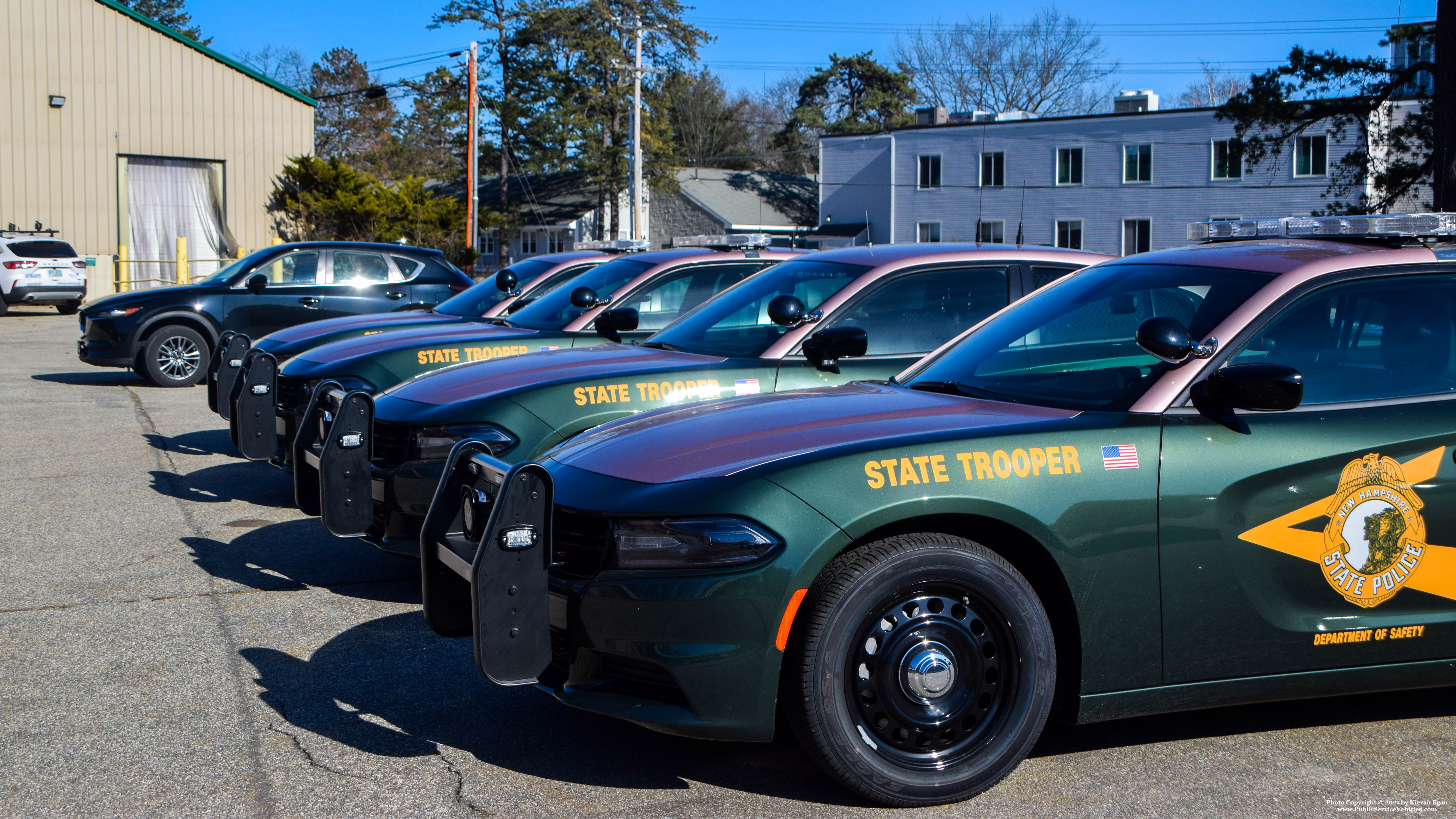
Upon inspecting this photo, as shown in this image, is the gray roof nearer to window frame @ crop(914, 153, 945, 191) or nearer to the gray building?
the gray building

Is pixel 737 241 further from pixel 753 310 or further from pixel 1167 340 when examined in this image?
pixel 1167 340

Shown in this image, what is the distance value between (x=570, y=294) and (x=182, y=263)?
28189mm

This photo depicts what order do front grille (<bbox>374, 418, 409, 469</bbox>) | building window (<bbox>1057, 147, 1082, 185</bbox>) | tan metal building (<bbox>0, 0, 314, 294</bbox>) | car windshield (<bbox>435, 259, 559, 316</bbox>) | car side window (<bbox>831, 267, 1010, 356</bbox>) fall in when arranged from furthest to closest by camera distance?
building window (<bbox>1057, 147, 1082, 185</bbox>) < tan metal building (<bbox>0, 0, 314, 294</bbox>) < car windshield (<bbox>435, 259, 559, 316</bbox>) < car side window (<bbox>831, 267, 1010, 356</bbox>) < front grille (<bbox>374, 418, 409, 469</bbox>)

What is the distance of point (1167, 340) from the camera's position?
11.8 feet

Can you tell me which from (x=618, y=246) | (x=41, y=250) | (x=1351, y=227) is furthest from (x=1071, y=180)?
(x=1351, y=227)

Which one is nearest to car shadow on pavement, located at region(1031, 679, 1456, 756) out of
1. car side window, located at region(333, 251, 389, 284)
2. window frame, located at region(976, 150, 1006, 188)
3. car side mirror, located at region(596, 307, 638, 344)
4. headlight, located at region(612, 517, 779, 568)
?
headlight, located at region(612, 517, 779, 568)

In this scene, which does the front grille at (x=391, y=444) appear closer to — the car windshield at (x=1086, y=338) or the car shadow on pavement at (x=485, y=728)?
the car shadow on pavement at (x=485, y=728)

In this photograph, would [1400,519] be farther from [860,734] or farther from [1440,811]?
[860,734]

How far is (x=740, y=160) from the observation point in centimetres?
7175

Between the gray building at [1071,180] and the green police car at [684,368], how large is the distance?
108 feet

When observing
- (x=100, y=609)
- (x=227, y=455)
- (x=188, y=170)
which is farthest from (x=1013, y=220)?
(x=100, y=609)

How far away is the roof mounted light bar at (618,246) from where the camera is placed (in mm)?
11000

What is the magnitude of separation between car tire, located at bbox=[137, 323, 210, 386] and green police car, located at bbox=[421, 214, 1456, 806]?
11481 millimetres

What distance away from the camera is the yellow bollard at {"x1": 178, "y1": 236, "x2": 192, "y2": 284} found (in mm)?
32969
